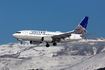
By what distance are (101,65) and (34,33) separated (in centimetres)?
4743

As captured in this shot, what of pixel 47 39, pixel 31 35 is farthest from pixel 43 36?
pixel 31 35

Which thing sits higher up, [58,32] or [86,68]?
[58,32]

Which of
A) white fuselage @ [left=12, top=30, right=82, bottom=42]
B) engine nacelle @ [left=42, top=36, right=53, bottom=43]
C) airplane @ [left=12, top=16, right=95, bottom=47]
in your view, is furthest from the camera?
engine nacelle @ [left=42, top=36, right=53, bottom=43]

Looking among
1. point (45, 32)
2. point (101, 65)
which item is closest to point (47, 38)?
point (45, 32)

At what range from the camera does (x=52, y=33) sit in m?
89.9

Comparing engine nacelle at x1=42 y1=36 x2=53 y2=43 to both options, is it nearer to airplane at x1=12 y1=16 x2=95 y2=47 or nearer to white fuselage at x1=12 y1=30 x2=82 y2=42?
airplane at x1=12 y1=16 x2=95 y2=47

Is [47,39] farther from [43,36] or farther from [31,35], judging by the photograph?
[31,35]

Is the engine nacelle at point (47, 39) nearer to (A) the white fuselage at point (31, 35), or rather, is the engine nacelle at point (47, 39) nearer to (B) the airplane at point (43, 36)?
(B) the airplane at point (43, 36)

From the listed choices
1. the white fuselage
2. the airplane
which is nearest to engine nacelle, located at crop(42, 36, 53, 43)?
the airplane

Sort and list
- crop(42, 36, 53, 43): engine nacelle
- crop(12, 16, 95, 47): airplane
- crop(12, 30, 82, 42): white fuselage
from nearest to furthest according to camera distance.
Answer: crop(12, 30, 82, 42): white fuselage
crop(12, 16, 95, 47): airplane
crop(42, 36, 53, 43): engine nacelle

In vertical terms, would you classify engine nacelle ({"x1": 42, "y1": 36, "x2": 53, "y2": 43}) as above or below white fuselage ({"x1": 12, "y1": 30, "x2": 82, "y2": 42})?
below

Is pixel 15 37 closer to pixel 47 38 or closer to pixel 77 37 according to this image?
pixel 47 38

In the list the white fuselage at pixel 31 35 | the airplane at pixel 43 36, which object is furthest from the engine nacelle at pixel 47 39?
the white fuselage at pixel 31 35

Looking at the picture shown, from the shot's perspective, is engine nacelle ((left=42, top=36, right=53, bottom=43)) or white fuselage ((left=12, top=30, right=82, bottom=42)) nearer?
white fuselage ((left=12, top=30, right=82, bottom=42))
